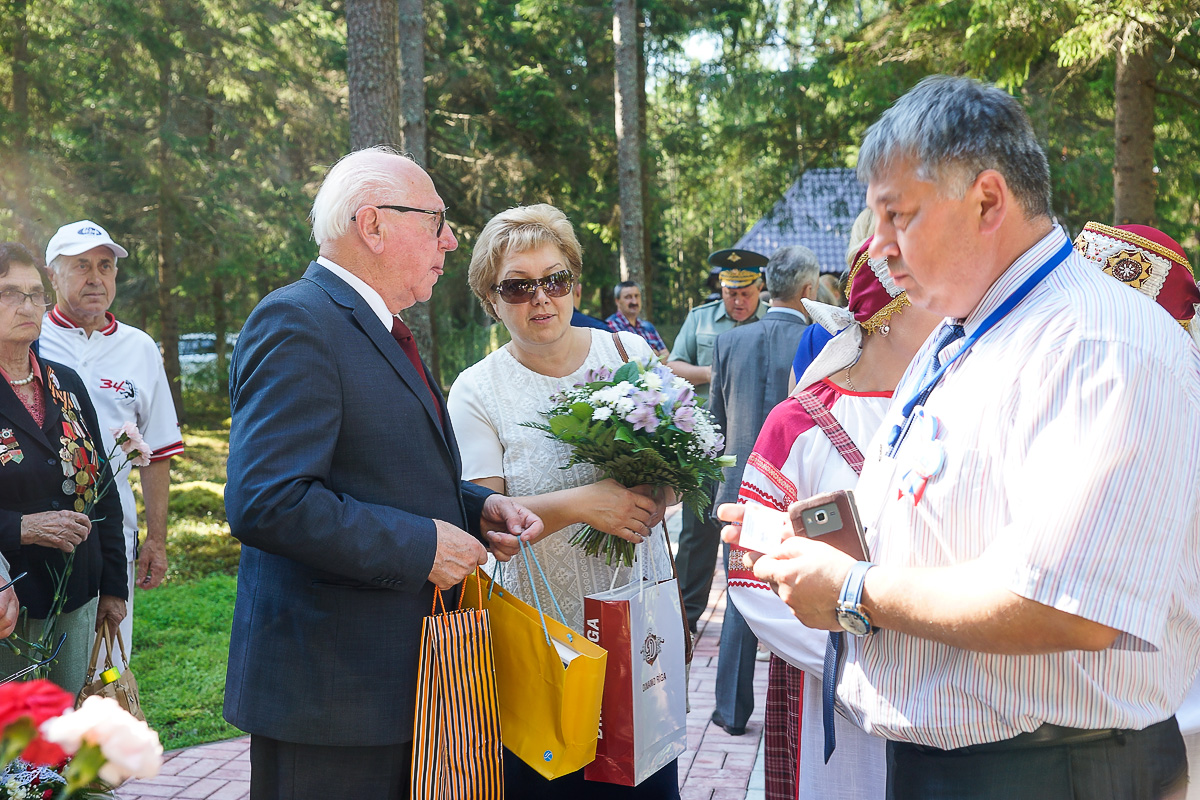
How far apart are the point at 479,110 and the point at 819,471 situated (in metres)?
19.0

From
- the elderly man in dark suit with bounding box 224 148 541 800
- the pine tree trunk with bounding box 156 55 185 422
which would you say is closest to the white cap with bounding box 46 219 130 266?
the elderly man in dark suit with bounding box 224 148 541 800

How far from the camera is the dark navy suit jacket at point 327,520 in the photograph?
7.18 feet

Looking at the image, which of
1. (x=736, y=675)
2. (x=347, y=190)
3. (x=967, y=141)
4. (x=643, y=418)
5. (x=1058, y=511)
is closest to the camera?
(x=1058, y=511)

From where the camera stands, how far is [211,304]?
21.1m

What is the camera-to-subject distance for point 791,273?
550 centimetres

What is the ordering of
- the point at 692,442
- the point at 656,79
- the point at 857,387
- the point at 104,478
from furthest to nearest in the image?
the point at 656,79 < the point at 104,478 < the point at 692,442 < the point at 857,387

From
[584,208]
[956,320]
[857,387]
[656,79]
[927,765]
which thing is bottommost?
[927,765]

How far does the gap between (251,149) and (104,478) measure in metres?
14.8

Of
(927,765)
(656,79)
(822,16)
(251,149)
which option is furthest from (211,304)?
(927,765)

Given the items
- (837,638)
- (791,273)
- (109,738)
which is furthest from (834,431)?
(791,273)

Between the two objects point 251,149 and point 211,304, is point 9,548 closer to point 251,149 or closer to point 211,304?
point 251,149

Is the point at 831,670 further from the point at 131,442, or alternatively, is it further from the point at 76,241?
the point at 76,241

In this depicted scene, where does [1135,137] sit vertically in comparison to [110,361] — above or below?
above

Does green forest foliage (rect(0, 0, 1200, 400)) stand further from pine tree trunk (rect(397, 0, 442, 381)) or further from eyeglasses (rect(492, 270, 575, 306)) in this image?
eyeglasses (rect(492, 270, 575, 306))
